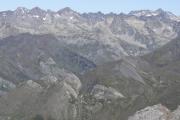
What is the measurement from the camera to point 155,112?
174 meters

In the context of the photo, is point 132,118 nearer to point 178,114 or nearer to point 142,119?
point 142,119

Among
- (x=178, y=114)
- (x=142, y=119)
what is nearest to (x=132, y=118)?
(x=142, y=119)

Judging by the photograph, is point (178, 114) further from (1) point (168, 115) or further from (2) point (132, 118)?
(2) point (132, 118)

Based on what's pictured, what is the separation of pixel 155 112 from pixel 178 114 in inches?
388

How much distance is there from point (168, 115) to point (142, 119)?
9.56 meters

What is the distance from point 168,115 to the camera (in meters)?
171

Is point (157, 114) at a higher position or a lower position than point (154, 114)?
higher

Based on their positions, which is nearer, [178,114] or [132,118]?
[178,114]

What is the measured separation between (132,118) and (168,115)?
45.9 ft

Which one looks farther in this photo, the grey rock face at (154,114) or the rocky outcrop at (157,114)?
the grey rock face at (154,114)

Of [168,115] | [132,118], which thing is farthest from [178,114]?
[132,118]

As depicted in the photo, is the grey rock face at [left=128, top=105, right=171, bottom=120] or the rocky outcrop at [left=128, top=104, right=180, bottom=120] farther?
the grey rock face at [left=128, top=105, right=171, bottom=120]

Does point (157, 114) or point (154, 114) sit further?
point (154, 114)
